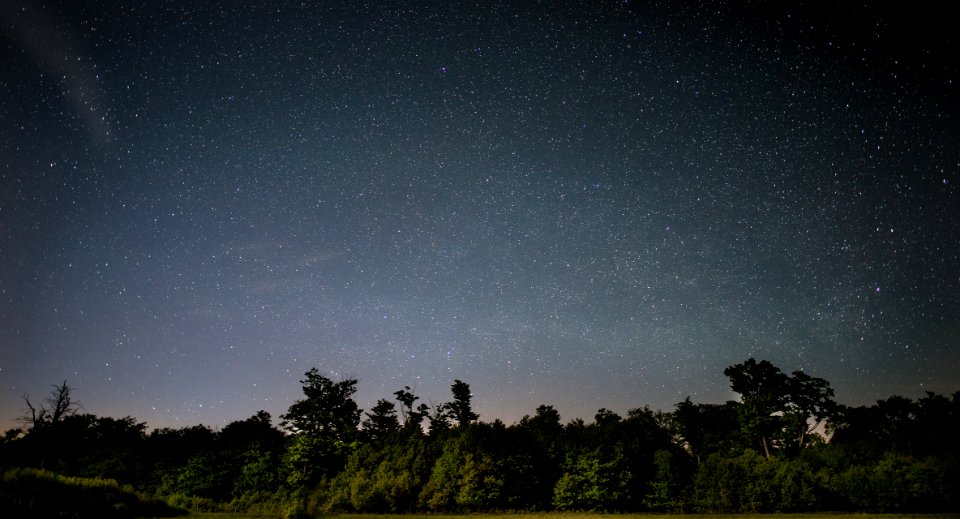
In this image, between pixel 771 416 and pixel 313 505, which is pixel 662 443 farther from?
pixel 313 505

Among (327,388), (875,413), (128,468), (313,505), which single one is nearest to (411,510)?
(313,505)

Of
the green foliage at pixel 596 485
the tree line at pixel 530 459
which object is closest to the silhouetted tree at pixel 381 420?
the tree line at pixel 530 459

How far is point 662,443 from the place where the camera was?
31859mm

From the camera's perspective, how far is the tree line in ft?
83.6

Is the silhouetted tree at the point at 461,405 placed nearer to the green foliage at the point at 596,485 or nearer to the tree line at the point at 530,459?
the tree line at the point at 530,459

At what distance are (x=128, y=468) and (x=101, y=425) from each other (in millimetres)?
18045

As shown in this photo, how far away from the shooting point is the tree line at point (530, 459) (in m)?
25.5

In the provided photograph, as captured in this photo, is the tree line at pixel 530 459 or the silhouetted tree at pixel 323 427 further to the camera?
the silhouetted tree at pixel 323 427

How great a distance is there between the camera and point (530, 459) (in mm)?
30266

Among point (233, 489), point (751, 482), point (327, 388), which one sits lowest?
point (233, 489)

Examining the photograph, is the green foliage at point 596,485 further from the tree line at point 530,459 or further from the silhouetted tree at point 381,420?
the silhouetted tree at point 381,420

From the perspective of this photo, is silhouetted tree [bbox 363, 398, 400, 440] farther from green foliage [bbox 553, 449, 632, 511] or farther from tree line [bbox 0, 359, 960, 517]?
green foliage [bbox 553, 449, 632, 511]

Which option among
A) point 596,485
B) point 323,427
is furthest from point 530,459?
point 323,427

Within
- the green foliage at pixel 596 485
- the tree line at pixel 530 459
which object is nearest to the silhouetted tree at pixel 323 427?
the tree line at pixel 530 459
